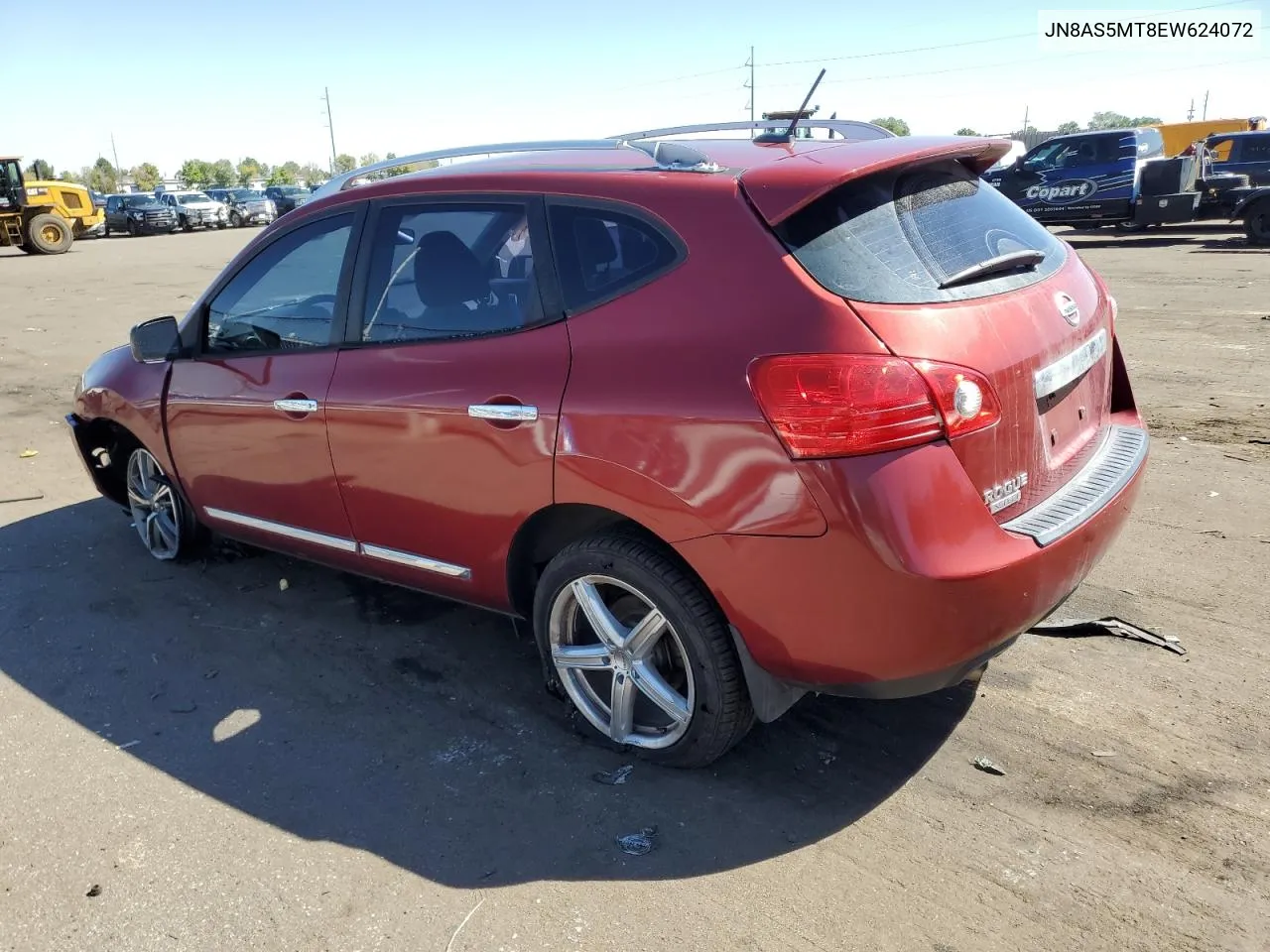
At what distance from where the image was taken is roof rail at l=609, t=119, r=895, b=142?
3639mm

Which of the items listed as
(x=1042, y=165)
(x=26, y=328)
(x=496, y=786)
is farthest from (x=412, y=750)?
(x=1042, y=165)

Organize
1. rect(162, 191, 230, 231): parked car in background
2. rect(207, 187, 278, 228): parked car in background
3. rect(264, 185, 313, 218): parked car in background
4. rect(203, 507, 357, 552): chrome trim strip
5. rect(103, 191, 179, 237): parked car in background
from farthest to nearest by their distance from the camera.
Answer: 1. rect(264, 185, 313, 218): parked car in background
2. rect(207, 187, 278, 228): parked car in background
3. rect(162, 191, 230, 231): parked car in background
4. rect(103, 191, 179, 237): parked car in background
5. rect(203, 507, 357, 552): chrome trim strip

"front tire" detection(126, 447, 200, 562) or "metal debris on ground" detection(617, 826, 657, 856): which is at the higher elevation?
"front tire" detection(126, 447, 200, 562)

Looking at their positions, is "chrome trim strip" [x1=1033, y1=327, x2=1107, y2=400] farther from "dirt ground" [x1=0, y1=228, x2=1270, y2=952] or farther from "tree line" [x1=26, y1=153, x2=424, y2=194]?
"tree line" [x1=26, y1=153, x2=424, y2=194]

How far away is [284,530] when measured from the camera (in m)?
4.12

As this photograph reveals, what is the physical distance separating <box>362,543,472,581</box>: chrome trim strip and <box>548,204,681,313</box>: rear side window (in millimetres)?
1055

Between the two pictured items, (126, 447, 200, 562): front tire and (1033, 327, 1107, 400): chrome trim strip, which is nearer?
(1033, 327, 1107, 400): chrome trim strip

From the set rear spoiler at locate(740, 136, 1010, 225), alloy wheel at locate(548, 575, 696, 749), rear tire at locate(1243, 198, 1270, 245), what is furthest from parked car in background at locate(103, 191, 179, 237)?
rear spoiler at locate(740, 136, 1010, 225)

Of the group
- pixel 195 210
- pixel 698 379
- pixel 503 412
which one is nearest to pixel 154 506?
pixel 503 412

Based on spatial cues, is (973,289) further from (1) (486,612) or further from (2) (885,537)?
(1) (486,612)

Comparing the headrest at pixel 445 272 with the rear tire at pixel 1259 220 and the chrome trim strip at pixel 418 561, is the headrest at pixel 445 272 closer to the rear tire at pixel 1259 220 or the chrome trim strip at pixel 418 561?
the chrome trim strip at pixel 418 561

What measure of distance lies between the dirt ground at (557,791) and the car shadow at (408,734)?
0.01 m

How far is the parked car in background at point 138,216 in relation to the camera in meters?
39.4

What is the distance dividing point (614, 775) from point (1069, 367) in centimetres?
186
